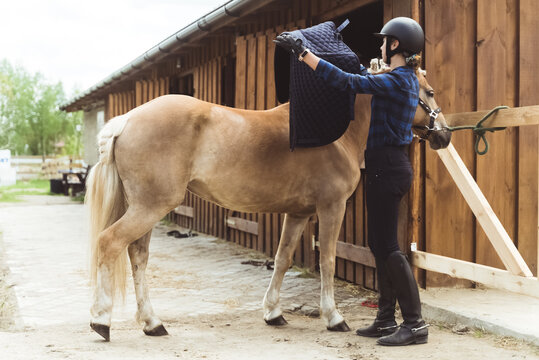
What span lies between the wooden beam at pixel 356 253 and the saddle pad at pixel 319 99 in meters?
1.77

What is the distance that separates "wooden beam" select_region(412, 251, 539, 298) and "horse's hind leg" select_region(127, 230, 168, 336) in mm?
2082

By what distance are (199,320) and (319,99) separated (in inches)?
77.2

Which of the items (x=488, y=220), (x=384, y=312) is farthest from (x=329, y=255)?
(x=488, y=220)

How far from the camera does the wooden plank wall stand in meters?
4.88

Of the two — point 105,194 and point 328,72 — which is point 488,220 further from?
point 105,194

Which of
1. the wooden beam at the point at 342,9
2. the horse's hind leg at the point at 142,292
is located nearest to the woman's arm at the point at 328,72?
the horse's hind leg at the point at 142,292

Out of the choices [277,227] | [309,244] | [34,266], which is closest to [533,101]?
[309,244]

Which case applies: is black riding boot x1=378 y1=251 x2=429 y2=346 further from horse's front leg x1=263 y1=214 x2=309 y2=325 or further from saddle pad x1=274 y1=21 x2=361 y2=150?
saddle pad x1=274 y1=21 x2=361 y2=150

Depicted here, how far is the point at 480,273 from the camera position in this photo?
3875mm

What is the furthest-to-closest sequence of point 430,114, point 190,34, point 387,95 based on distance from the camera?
point 190,34 < point 430,114 < point 387,95

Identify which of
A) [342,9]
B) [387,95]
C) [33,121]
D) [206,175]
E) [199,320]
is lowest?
[199,320]

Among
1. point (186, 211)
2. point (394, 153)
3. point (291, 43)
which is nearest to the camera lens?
point (291, 43)

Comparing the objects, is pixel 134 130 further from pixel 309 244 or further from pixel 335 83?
pixel 309 244

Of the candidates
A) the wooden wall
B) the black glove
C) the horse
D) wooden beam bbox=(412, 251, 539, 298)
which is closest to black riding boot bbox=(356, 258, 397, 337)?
the horse
